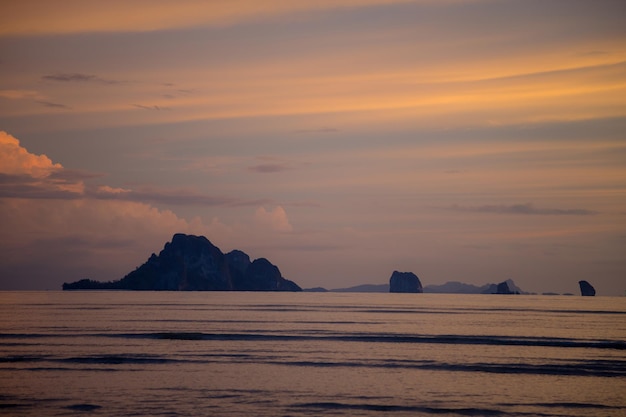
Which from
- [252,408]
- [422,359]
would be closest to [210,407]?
[252,408]

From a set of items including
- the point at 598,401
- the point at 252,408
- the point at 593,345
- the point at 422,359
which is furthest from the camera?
the point at 593,345

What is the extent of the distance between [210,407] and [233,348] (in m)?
34.9

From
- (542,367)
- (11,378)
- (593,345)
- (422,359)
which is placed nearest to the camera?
(11,378)

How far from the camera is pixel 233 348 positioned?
7956 cm

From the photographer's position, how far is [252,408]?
44844 mm

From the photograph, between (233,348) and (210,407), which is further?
(233,348)

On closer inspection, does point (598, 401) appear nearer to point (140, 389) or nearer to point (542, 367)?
point (542, 367)

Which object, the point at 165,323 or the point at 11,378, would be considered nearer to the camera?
the point at 11,378

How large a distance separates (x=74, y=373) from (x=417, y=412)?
2957cm

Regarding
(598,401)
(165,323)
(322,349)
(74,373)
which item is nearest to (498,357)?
(322,349)

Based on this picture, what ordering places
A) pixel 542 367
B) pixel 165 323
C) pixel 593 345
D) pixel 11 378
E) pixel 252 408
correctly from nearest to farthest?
pixel 252 408
pixel 11 378
pixel 542 367
pixel 593 345
pixel 165 323

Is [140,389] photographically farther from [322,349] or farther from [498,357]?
[498,357]

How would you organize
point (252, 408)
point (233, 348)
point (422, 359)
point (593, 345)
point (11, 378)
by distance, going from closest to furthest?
Result: point (252, 408) < point (11, 378) < point (422, 359) < point (233, 348) < point (593, 345)

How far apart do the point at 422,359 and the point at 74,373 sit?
32530mm
